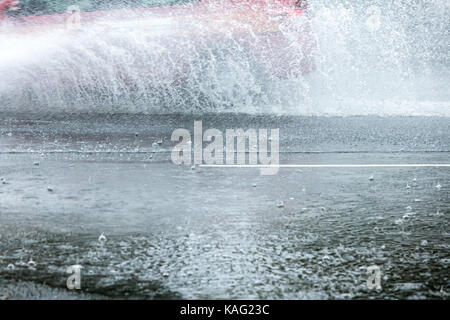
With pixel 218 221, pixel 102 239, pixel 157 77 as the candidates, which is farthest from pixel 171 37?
pixel 102 239

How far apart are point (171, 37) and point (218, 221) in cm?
544

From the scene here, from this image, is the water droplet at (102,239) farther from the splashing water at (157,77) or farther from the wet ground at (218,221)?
the splashing water at (157,77)

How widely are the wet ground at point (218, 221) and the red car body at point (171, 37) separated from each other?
1829mm

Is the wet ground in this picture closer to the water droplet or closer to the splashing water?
the water droplet

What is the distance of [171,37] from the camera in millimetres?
9836

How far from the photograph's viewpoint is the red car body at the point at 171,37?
9820 millimetres

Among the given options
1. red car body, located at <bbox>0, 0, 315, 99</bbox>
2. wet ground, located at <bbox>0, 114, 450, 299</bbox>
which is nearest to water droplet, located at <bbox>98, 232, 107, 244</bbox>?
wet ground, located at <bbox>0, 114, 450, 299</bbox>

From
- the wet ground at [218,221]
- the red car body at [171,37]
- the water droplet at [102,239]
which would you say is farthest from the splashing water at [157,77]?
the water droplet at [102,239]

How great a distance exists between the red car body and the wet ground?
72.0 inches

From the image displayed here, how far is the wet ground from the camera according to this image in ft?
12.0

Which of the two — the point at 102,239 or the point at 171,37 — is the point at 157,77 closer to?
the point at 171,37

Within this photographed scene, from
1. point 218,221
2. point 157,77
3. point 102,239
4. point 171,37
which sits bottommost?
point 102,239

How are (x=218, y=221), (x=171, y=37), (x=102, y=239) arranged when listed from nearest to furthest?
(x=102, y=239) < (x=218, y=221) < (x=171, y=37)
